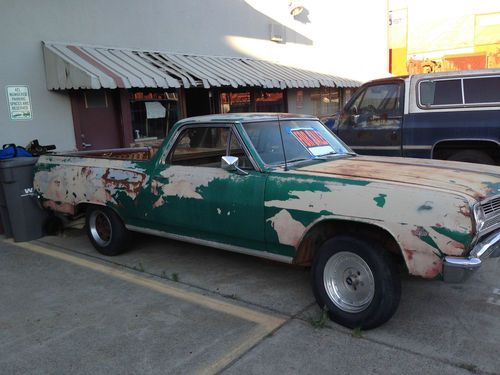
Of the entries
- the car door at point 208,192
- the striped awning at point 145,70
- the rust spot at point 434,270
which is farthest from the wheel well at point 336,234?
the striped awning at point 145,70

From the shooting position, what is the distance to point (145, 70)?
9031 millimetres

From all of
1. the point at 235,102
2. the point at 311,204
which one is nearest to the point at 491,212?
the point at 311,204

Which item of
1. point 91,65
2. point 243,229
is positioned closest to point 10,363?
point 243,229

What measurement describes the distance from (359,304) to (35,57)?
7.39m

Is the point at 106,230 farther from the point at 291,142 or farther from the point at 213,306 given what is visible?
the point at 291,142

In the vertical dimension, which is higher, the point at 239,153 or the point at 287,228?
the point at 239,153

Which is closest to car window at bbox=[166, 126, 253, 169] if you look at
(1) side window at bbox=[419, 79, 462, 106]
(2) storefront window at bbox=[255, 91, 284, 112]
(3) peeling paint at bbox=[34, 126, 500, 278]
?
(3) peeling paint at bbox=[34, 126, 500, 278]

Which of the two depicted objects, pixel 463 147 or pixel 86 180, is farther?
pixel 463 147

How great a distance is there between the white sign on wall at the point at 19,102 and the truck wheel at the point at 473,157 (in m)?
7.13

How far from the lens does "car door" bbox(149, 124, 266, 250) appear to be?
165 inches

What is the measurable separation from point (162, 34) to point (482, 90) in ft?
22.5

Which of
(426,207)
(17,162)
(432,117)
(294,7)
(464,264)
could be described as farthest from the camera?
(294,7)

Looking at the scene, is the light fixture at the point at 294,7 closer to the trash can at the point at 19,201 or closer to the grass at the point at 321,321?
the trash can at the point at 19,201

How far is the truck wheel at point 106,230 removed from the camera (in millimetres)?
5539
